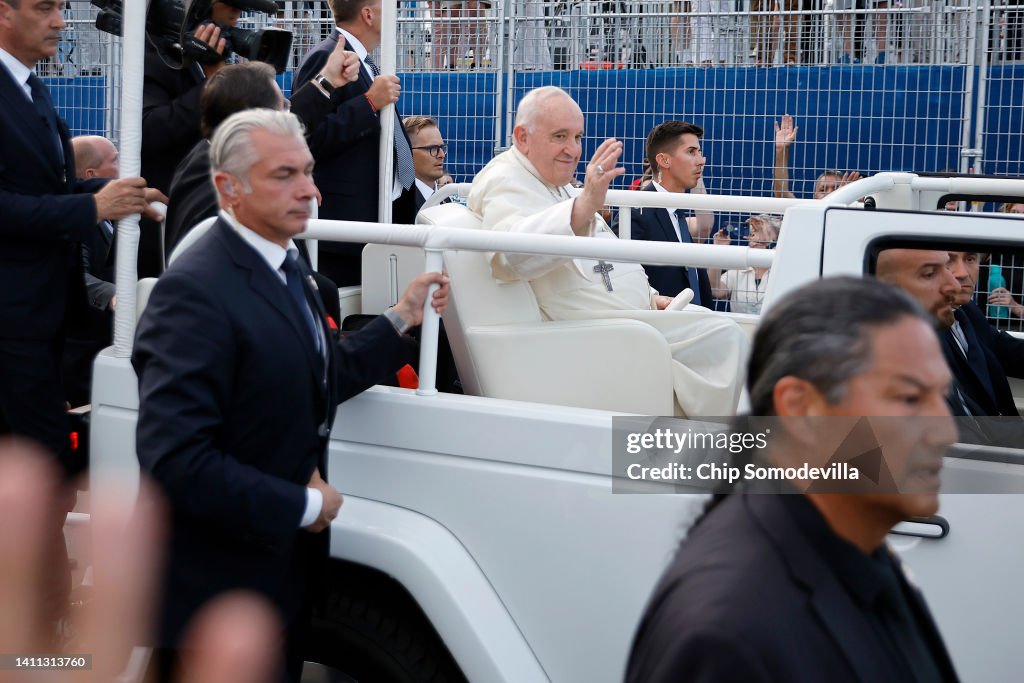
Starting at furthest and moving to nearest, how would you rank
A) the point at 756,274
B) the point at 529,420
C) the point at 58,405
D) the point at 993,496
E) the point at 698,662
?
the point at 756,274 → the point at 58,405 → the point at 529,420 → the point at 993,496 → the point at 698,662

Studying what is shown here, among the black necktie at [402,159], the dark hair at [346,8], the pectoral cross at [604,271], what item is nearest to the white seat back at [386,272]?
the pectoral cross at [604,271]

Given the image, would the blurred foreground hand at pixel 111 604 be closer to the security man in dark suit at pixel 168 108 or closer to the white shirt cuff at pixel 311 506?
the white shirt cuff at pixel 311 506

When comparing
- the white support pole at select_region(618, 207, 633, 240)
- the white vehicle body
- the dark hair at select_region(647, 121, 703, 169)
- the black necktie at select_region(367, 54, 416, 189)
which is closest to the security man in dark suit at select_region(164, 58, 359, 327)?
the white vehicle body

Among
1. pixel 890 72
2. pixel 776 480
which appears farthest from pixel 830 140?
pixel 776 480

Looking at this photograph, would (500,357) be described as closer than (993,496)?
No

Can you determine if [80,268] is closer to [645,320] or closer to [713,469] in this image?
[645,320]

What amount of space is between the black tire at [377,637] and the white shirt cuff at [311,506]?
0.35m

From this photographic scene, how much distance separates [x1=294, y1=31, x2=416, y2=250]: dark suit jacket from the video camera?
0.85 ft

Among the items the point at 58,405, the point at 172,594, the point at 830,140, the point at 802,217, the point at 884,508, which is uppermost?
the point at 830,140

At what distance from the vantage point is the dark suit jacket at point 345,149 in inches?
168

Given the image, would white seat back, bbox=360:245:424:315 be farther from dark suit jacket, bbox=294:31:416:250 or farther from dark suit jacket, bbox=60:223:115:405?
dark suit jacket, bbox=60:223:115:405

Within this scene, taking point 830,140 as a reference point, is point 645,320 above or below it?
below

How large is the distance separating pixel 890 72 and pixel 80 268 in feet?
19.9

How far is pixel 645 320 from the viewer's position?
3.61m
